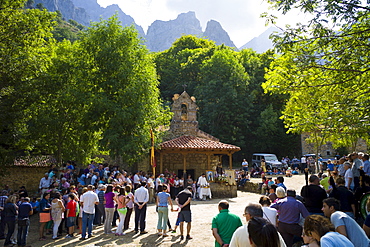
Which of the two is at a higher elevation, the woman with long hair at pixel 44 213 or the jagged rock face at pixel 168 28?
the jagged rock face at pixel 168 28

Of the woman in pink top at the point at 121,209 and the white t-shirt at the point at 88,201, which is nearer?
the white t-shirt at the point at 88,201

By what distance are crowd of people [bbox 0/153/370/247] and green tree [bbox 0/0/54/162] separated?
104 inches

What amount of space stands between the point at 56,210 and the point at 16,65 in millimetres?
6618

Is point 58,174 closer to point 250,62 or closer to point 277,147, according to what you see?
point 277,147

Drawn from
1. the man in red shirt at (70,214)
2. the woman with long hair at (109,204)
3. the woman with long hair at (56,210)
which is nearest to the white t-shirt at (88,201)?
the woman with long hair at (109,204)

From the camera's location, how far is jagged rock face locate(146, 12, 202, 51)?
576 ft

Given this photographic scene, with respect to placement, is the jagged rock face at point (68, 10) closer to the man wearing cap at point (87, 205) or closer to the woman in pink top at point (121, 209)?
the man wearing cap at point (87, 205)

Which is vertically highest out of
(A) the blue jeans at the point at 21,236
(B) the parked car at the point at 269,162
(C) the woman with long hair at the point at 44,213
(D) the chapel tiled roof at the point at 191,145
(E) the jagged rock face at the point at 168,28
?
(E) the jagged rock face at the point at 168,28

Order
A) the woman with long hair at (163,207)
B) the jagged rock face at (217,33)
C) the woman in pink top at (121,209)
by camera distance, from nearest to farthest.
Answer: the woman with long hair at (163,207) → the woman in pink top at (121,209) → the jagged rock face at (217,33)

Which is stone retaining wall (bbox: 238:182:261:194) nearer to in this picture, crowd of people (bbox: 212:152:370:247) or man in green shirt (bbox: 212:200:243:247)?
crowd of people (bbox: 212:152:370:247)

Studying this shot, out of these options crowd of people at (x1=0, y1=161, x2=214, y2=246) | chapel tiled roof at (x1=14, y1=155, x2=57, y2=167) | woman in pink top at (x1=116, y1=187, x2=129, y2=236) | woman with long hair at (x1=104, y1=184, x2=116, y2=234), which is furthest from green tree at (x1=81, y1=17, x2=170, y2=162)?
woman in pink top at (x1=116, y1=187, x2=129, y2=236)

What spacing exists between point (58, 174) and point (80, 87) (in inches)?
189

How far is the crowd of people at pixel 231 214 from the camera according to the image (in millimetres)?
3102

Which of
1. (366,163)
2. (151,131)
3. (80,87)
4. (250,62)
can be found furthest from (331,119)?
(250,62)
